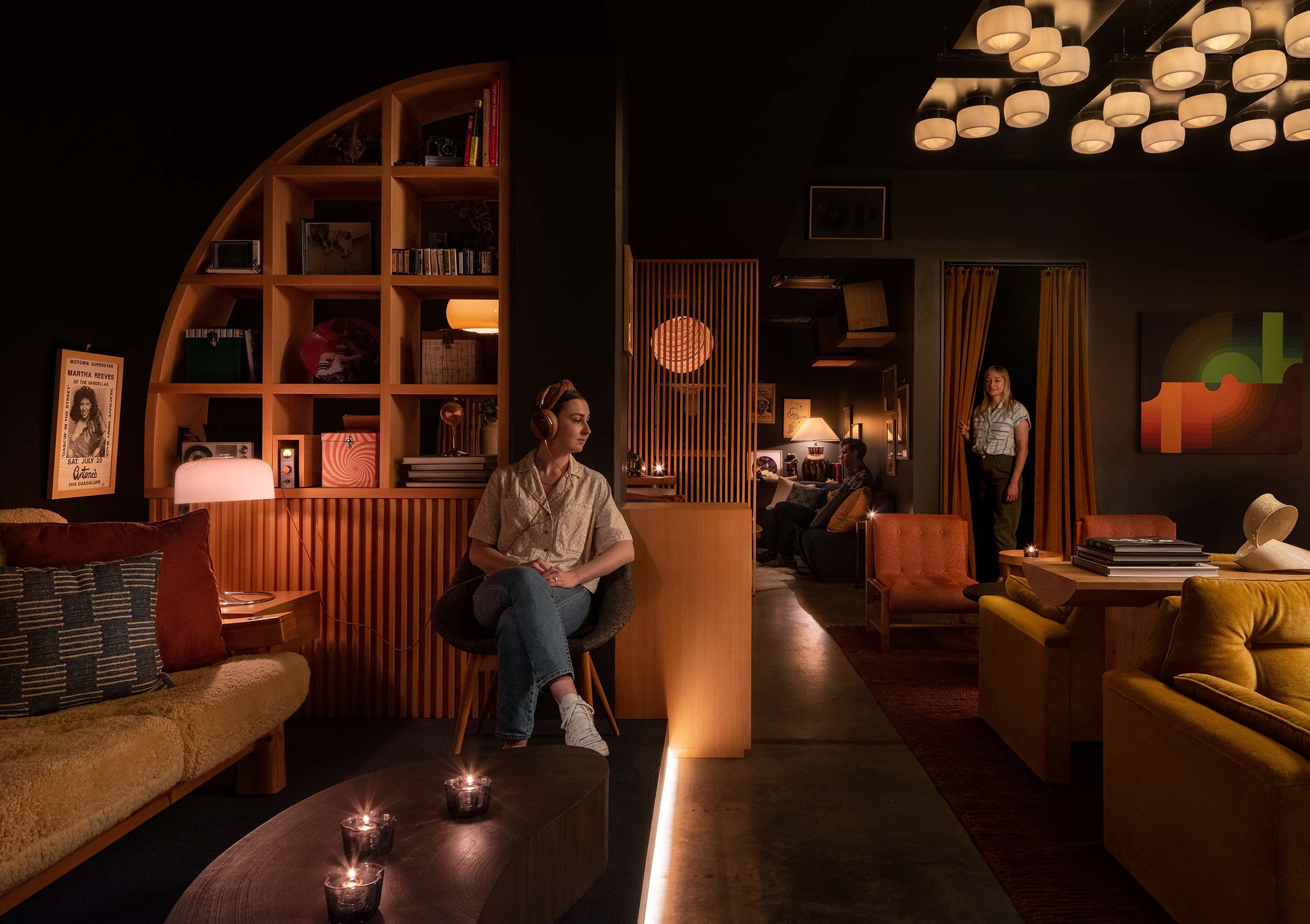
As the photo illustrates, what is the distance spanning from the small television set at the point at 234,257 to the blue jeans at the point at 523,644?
1.87 m

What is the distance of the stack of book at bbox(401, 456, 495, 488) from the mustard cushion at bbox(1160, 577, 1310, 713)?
252 cm

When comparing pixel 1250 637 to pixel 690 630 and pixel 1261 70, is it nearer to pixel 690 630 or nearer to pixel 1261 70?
pixel 690 630

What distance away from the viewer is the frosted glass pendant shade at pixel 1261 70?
354 centimetres

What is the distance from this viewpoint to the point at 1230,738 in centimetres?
182

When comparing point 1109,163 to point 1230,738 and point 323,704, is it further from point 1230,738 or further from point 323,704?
point 323,704

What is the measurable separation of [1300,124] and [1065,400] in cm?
249

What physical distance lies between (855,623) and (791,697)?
6.35 feet

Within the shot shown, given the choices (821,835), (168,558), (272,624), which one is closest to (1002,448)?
(821,835)

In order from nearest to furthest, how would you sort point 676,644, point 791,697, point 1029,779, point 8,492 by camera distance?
point 8,492
point 1029,779
point 676,644
point 791,697

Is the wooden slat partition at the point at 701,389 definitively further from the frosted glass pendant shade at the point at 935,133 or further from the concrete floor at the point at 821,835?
the concrete floor at the point at 821,835

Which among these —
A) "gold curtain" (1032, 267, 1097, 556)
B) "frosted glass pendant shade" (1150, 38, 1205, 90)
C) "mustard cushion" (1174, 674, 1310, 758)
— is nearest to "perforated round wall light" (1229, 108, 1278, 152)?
"frosted glass pendant shade" (1150, 38, 1205, 90)

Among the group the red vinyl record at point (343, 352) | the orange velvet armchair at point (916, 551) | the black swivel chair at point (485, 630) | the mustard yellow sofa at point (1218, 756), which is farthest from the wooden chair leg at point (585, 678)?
the orange velvet armchair at point (916, 551)

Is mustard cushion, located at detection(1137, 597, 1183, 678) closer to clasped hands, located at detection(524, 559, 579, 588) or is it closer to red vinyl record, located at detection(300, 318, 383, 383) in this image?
clasped hands, located at detection(524, 559, 579, 588)

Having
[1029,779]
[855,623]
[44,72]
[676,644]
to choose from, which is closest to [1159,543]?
[1029,779]
